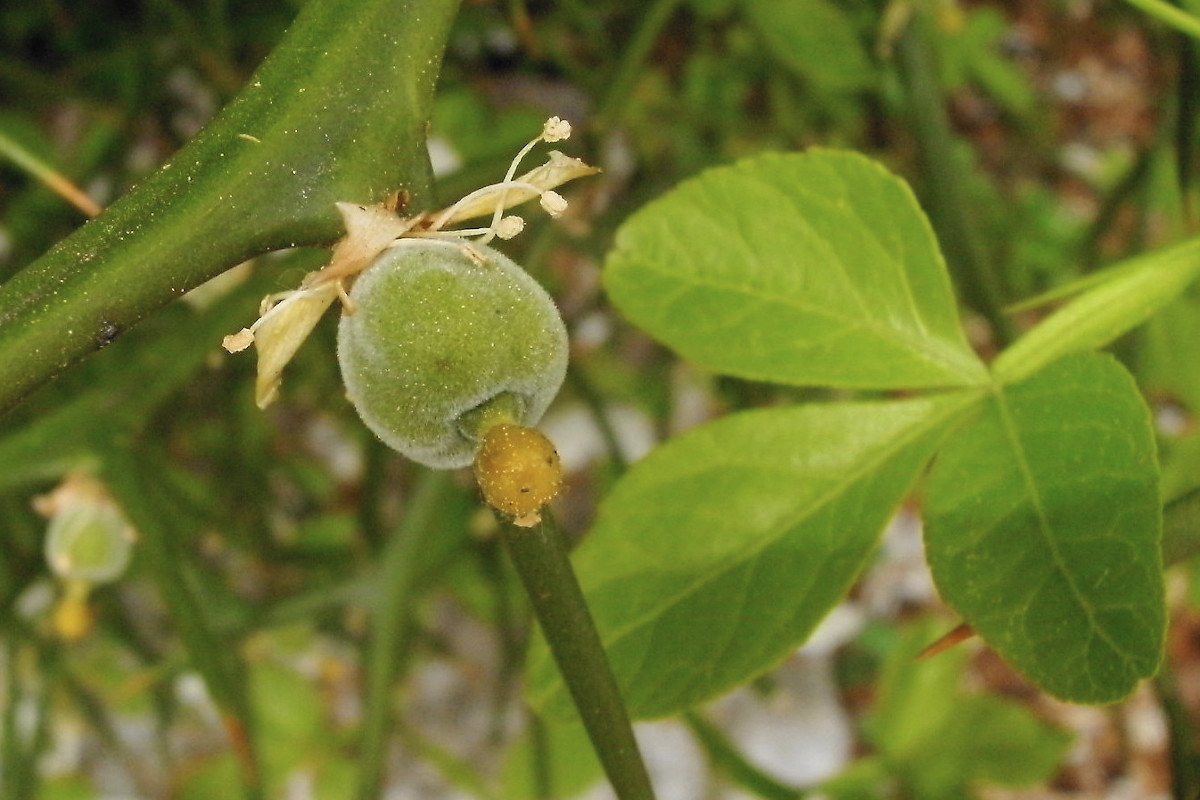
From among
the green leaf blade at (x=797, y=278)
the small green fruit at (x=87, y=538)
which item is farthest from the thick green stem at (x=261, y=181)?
the small green fruit at (x=87, y=538)

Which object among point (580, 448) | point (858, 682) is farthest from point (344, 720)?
point (858, 682)

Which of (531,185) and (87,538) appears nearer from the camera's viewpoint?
(531,185)

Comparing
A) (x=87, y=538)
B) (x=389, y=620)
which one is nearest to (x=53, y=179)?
(x=87, y=538)

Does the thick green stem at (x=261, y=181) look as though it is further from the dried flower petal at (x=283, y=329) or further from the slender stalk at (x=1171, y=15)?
the slender stalk at (x=1171, y=15)

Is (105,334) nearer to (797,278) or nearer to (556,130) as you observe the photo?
(556,130)

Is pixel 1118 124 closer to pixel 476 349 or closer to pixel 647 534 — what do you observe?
pixel 647 534

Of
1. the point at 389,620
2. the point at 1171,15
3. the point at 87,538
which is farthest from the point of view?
the point at 389,620
